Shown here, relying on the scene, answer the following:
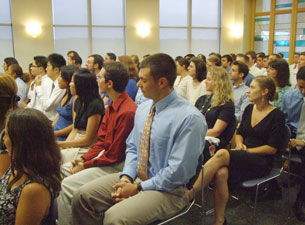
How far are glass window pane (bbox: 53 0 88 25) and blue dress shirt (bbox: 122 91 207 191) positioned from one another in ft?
27.1

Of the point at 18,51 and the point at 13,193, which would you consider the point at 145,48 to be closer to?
the point at 18,51

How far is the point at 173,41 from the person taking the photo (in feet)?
34.9

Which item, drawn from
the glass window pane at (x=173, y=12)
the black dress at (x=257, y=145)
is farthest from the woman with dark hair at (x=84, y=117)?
the glass window pane at (x=173, y=12)

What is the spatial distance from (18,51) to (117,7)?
3291mm

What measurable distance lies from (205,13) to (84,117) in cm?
918

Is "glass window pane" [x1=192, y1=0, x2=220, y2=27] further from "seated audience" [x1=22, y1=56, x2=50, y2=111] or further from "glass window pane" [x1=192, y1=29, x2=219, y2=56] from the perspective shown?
"seated audience" [x1=22, y1=56, x2=50, y2=111]

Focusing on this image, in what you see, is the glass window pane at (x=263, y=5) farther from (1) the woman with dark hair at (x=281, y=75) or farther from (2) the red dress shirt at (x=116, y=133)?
(2) the red dress shirt at (x=116, y=133)

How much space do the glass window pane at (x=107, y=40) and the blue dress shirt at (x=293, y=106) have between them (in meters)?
7.33

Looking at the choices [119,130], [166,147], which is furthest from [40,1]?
[166,147]

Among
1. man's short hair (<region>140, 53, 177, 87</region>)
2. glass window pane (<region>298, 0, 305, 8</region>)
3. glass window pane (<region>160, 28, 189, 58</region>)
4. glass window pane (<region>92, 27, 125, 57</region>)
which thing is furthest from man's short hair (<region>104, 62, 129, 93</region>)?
glass window pane (<region>298, 0, 305, 8</region>)

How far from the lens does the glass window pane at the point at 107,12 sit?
31.8 feet

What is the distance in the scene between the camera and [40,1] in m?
8.80

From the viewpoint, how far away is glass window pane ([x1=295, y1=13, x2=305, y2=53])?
938cm

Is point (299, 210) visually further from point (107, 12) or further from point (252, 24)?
point (252, 24)
